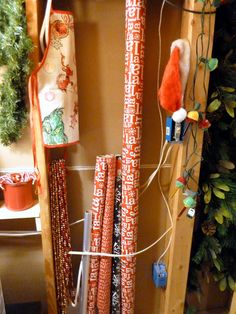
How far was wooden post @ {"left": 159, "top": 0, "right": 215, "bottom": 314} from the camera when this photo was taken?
0.90 meters

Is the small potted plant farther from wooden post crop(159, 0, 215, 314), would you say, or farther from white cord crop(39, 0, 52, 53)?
wooden post crop(159, 0, 215, 314)

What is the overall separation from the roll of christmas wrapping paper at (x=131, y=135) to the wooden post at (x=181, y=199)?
19 cm

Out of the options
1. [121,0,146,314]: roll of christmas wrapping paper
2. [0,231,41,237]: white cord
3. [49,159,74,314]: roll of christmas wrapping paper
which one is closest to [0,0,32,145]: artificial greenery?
[49,159,74,314]: roll of christmas wrapping paper

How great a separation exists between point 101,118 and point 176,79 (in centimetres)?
40

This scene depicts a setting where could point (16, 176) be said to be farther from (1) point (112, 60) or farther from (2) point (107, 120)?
(1) point (112, 60)

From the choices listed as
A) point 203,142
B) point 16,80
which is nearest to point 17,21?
point 16,80

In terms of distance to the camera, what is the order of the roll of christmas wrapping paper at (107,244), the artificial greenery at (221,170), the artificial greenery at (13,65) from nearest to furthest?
the artificial greenery at (13,65) → the artificial greenery at (221,170) → the roll of christmas wrapping paper at (107,244)

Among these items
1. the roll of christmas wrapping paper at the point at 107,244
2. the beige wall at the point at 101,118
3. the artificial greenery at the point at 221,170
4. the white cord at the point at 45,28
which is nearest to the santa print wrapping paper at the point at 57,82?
the white cord at the point at 45,28

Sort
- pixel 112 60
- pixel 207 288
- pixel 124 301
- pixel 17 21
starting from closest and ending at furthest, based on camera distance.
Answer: pixel 17 21, pixel 112 60, pixel 124 301, pixel 207 288

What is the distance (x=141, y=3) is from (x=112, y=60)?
257 mm

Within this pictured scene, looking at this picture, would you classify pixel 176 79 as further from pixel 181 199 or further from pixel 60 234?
pixel 60 234

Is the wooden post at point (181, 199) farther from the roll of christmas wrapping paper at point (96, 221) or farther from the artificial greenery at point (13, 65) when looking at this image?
the artificial greenery at point (13, 65)

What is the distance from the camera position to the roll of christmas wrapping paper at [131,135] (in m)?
0.90

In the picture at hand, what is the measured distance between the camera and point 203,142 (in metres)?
1.07
